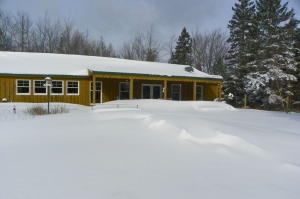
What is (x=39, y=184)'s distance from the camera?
271 cm

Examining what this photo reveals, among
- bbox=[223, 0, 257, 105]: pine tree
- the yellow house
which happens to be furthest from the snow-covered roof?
bbox=[223, 0, 257, 105]: pine tree

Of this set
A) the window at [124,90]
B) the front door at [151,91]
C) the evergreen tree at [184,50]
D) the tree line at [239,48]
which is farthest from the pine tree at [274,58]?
the evergreen tree at [184,50]

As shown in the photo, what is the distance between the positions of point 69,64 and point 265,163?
15999 mm

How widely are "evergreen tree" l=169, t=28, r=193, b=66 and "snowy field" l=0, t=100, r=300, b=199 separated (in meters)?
31.2

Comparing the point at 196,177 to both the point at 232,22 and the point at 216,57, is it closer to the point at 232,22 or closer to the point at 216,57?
the point at 232,22

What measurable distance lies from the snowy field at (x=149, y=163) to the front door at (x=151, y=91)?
11174 mm

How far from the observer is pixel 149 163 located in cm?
357

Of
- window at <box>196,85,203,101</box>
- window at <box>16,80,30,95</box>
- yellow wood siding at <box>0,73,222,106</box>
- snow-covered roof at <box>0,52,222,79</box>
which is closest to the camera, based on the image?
yellow wood siding at <box>0,73,222,106</box>

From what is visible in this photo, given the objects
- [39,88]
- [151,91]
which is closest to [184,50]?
[151,91]

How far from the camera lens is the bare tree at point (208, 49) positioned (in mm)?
34562

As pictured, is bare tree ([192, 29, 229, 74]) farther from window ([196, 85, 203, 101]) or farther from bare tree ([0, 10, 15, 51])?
bare tree ([0, 10, 15, 51])

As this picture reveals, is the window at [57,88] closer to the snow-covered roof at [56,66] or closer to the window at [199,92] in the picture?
the snow-covered roof at [56,66]

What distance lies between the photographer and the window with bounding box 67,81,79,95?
14.8m

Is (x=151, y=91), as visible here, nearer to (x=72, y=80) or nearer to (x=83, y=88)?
(x=83, y=88)
